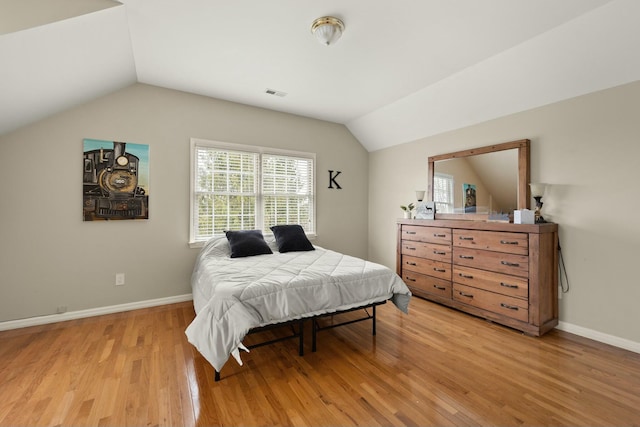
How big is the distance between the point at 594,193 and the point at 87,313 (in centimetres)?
531

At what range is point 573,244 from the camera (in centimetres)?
272

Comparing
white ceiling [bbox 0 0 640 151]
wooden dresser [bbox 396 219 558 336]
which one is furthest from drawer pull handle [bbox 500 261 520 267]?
white ceiling [bbox 0 0 640 151]

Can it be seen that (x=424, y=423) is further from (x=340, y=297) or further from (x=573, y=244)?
(x=573, y=244)

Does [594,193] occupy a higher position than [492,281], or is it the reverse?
[594,193]

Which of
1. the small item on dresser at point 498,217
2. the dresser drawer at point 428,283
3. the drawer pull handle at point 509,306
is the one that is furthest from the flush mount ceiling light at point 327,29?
the drawer pull handle at point 509,306

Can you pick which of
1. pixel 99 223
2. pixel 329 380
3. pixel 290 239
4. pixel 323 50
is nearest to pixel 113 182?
pixel 99 223

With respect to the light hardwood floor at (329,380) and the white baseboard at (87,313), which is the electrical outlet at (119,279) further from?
the light hardwood floor at (329,380)

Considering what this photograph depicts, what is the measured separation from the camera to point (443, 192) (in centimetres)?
384

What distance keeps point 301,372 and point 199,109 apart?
3350 millimetres

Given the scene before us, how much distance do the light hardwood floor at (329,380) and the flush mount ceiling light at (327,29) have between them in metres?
2.63

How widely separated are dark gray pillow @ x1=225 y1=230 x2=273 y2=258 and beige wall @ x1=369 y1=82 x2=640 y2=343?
314cm

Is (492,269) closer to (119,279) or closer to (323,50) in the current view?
(323,50)

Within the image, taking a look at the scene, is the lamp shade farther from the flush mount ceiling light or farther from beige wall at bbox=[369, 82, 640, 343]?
the flush mount ceiling light

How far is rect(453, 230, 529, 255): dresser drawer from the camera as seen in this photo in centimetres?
270
